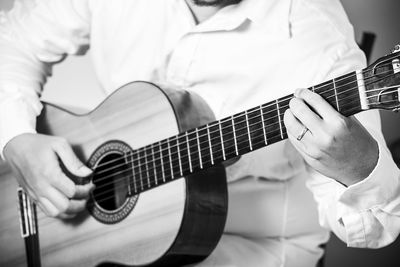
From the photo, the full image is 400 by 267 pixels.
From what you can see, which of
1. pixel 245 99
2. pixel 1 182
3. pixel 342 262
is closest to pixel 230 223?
pixel 245 99

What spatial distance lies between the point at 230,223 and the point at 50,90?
49.0 inches

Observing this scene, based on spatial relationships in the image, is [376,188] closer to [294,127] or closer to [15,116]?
[294,127]

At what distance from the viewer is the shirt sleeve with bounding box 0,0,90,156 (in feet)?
5.02

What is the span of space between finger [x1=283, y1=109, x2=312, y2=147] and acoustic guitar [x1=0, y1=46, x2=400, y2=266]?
0.10 feet

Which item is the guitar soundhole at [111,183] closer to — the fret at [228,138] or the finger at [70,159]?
the finger at [70,159]

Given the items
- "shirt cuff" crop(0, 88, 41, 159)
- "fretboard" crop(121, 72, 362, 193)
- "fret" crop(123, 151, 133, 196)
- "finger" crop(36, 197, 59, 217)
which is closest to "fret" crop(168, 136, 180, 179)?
"fretboard" crop(121, 72, 362, 193)

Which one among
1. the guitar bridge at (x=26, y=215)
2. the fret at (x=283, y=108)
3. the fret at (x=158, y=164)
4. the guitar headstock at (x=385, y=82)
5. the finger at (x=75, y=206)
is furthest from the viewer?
the guitar bridge at (x=26, y=215)

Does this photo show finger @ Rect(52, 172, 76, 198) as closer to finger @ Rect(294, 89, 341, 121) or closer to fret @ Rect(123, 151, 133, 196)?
fret @ Rect(123, 151, 133, 196)

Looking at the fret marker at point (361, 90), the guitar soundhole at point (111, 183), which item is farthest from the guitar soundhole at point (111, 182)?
the fret marker at point (361, 90)

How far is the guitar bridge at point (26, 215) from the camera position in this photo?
1446 mm

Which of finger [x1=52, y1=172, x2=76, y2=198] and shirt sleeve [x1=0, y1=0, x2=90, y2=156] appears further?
shirt sleeve [x1=0, y1=0, x2=90, y2=156]

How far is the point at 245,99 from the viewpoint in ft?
4.45

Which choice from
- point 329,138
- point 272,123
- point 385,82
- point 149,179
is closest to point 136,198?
point 149,179

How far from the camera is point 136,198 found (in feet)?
4.16
